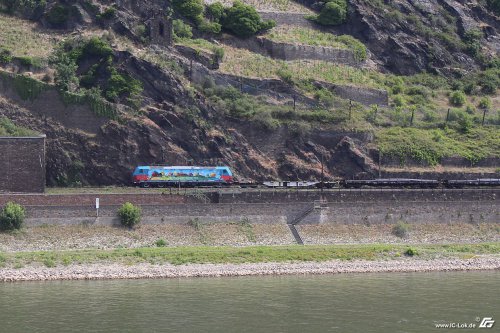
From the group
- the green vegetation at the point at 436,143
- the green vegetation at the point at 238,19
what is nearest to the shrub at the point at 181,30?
the green vegetation at the point at 238,19

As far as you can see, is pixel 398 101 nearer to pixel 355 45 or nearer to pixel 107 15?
pixel 355 45

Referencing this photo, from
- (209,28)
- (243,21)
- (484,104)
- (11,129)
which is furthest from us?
(484,104)

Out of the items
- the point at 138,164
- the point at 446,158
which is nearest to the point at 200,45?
the point at 138,164

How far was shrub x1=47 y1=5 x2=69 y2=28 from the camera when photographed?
85.8 meters

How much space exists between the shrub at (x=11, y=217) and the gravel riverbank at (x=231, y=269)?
A: 8.02 m

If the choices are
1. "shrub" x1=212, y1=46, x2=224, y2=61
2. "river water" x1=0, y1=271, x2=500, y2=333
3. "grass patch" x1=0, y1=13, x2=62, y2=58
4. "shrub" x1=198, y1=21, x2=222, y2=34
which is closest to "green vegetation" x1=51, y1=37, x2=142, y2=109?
"grass patch" x1=0, y1=13, x2=62, y2=58

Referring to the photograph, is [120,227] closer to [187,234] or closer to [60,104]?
[187,234]

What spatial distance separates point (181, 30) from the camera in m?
90.6

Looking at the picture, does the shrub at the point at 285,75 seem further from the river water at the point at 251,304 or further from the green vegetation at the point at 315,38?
the river water at the point at 251,304

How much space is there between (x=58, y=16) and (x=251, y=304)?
157 feet

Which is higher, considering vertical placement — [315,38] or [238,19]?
[238,19]

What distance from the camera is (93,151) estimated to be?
74938mm

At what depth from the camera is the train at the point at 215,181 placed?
74.3m

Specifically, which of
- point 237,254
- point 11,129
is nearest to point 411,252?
point 237,254
